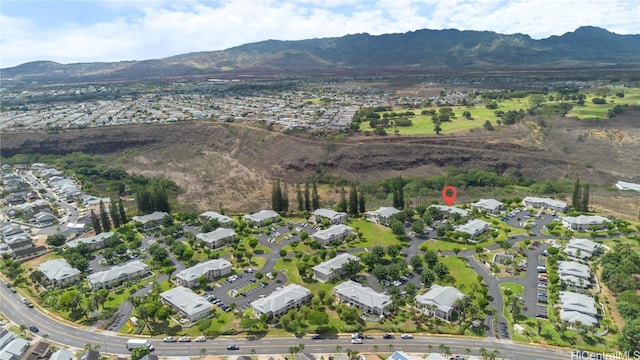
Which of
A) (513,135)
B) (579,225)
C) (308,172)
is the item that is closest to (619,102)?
(513,135)

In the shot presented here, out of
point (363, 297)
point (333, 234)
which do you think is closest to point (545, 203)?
point (333, 234)

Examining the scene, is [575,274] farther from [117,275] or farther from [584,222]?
[117,275]

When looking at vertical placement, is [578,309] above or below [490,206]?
below

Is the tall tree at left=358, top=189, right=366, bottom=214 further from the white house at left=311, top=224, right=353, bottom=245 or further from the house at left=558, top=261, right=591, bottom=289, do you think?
the house at left=558, top=261, right=591, bottom=289

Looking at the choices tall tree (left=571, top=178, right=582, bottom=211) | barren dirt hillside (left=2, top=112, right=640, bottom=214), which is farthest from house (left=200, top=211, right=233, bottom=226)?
tall tree (left=571, top=178, right=582, bottom=211)

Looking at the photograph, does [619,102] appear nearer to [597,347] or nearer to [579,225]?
[579,225]

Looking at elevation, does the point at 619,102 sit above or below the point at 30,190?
above
